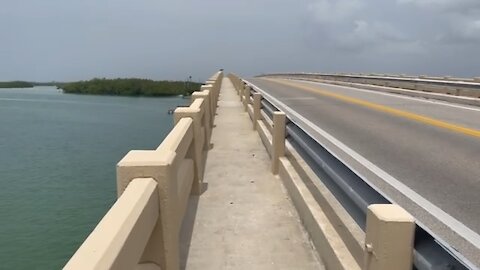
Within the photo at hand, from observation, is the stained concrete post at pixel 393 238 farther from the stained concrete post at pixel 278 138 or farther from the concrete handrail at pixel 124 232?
the stained concrete post at pixel 278 138

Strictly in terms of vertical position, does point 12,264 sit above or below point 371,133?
below

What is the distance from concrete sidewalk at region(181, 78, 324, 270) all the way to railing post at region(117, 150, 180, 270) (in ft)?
2.95

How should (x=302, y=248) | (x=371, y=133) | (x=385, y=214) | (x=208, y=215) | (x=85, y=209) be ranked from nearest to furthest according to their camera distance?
(x=385, y=214) → (x=302, y=248) → (x=208, y=215) → (x=371, y=133) → (x=85, y=209)

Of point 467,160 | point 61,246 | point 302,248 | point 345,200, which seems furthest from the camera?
point 61,246

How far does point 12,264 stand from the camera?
1491 cm

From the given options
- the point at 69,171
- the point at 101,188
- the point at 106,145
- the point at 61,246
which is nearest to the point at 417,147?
the point at 61,246

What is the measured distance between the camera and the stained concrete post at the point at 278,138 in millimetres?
7377

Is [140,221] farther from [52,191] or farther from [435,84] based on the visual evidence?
[52,191]

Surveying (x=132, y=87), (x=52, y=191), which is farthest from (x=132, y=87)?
(x=52, y=191)

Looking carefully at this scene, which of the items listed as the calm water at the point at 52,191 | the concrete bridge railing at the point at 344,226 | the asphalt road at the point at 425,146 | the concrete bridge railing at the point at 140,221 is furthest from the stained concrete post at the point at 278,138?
the calm water at the point at 52,191

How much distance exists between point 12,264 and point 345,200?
14.1 metres

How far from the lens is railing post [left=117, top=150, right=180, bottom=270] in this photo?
3303 millimetres

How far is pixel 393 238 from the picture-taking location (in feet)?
8.48

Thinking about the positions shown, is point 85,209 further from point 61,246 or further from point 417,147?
point 417,147
